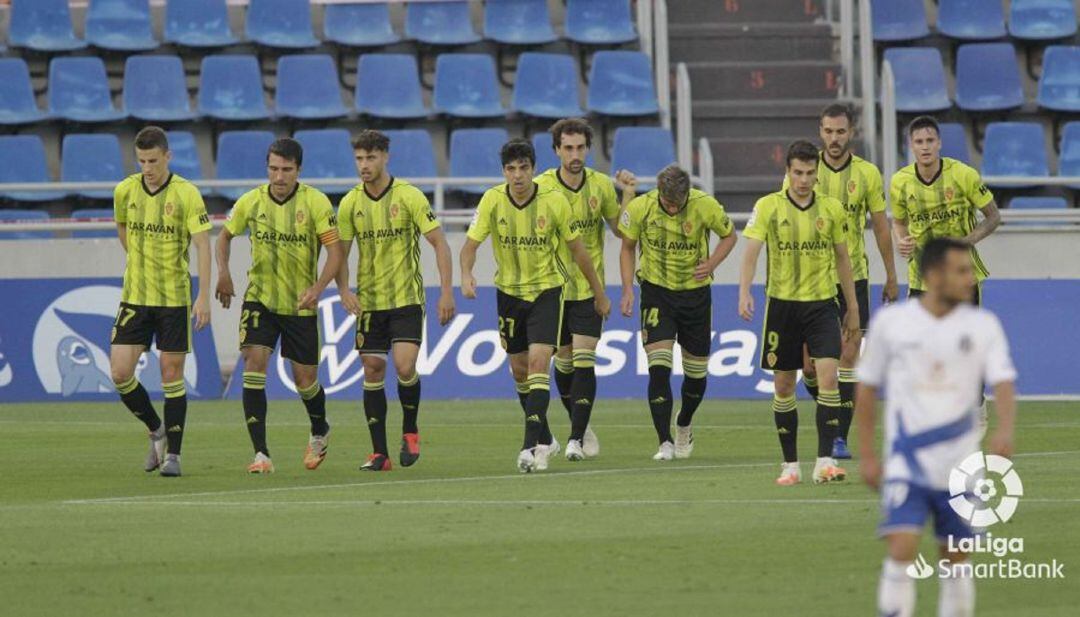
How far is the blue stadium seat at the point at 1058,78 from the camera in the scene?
82.0 ft

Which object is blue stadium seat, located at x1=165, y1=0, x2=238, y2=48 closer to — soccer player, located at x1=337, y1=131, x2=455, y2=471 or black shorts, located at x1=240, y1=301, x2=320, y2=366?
soccer player, located at x1=337, y1=131, x2=455, y2=471

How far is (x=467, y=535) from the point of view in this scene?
9.85 m

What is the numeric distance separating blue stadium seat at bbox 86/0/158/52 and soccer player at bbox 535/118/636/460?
1208 centimetres

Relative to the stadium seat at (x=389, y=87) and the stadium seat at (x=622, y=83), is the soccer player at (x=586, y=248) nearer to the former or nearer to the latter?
the stadium seat at (x=622, y=83)

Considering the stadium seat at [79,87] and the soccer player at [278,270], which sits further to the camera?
the stadium seat at [79,87]

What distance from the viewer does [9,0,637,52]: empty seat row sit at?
2536cm

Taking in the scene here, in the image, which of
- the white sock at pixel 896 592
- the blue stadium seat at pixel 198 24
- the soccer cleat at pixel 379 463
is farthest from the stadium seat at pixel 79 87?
the white sock at pixel 896 592

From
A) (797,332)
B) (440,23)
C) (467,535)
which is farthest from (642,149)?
(467,535)

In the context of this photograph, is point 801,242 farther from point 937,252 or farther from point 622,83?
point 622,83

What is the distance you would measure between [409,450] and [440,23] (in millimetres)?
12557

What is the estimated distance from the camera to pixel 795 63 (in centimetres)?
2577

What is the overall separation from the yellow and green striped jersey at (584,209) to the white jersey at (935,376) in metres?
7.71

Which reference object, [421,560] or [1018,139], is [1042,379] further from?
[421,560]

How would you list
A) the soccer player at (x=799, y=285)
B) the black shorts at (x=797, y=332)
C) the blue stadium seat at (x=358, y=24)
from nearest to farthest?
the soccer player at (x=799, y=285)
the black shorts at (x=797, y=332)
the blue stadium seat at (x=358, y=24)
